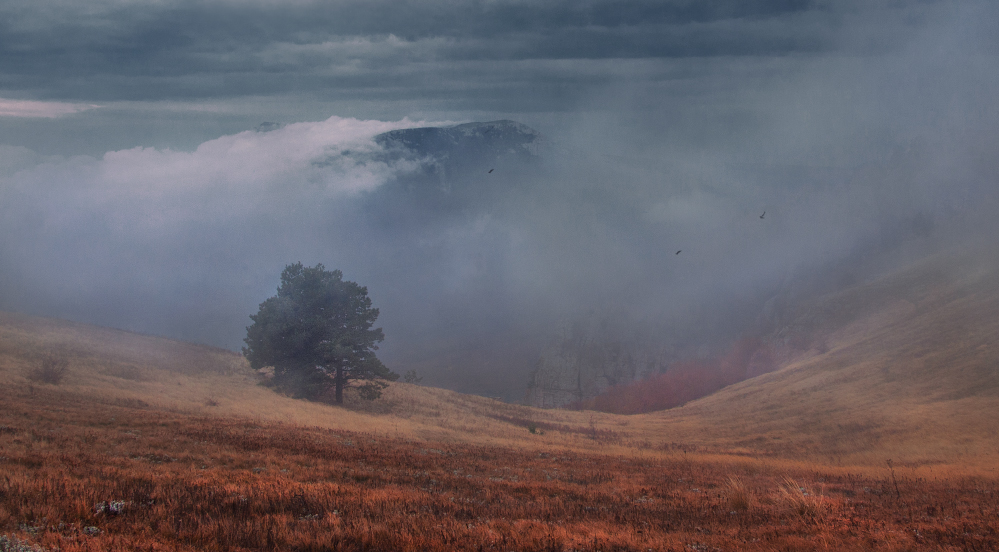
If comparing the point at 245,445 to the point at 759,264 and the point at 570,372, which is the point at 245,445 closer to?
the point at 570,372

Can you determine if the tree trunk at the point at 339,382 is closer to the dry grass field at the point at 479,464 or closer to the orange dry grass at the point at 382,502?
the dry grass field at the point at 479,464

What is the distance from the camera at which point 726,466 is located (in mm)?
22828

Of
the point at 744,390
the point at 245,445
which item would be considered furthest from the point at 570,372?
the point at 245,445

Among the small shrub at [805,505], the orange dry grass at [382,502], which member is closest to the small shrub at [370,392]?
the orange dry grass at [382,502]

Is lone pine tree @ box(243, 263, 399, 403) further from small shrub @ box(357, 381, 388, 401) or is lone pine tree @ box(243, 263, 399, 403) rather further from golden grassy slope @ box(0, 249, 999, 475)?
golden grassy slope @ box(0, 249, 999, 475)

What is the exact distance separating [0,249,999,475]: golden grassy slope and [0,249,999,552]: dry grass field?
0.26 m

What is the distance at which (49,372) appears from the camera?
95.5 ft

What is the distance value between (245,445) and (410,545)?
1172 cm

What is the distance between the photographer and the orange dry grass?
280 inches

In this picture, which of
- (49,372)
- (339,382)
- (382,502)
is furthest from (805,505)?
(339,382)

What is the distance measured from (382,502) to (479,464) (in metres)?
8.42

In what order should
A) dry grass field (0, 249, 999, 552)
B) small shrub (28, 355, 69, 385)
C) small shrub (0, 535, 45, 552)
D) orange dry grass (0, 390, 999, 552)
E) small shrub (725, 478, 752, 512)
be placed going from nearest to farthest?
1. small shrub (0, 535, 45, 552)
2. orange dry grass (0, 390, 999, 552)
3. dry grass field (0, 249, 999, 552)
4. small shrub (725, 478, 752, 512)
5. small shrub (28, 355, 69, 385)

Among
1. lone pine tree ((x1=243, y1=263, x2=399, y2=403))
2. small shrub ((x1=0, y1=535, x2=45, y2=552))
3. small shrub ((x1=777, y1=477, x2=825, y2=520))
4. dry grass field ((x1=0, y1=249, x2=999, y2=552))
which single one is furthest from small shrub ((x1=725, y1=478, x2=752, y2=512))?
lone pine tree ((x1=243, y1=263, x2=399, y2=403))

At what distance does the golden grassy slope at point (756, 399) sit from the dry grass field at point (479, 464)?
26cm
